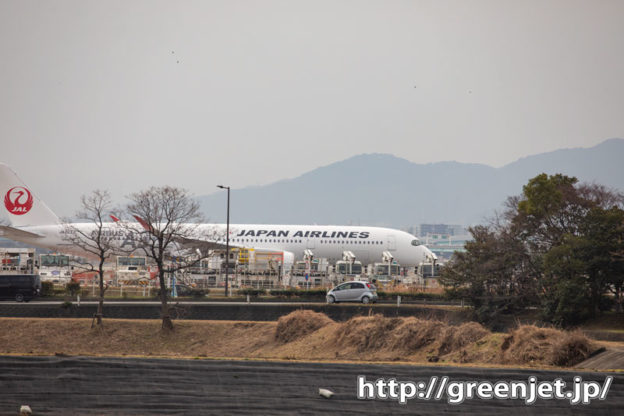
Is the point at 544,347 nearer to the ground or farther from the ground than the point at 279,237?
nearer to the ground

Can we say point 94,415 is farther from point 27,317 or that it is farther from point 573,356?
point 27,317

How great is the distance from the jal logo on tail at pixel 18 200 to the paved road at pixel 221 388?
157ft

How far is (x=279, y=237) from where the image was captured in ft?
195

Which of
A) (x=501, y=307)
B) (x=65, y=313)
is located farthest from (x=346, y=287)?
(x=65, y=313)

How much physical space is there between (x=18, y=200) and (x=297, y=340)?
39.1 m

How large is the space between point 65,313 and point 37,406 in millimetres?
21819

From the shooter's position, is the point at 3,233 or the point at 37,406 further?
the point at 3,233

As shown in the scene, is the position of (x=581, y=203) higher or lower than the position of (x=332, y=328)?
higher

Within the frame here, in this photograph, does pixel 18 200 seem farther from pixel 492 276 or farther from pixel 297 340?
pixel 492 276

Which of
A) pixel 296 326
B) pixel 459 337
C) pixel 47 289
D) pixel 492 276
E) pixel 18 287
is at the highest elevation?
pixel 492 276

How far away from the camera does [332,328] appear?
28.3 m

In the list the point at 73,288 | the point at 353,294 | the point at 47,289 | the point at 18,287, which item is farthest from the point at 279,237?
the point at 18,287

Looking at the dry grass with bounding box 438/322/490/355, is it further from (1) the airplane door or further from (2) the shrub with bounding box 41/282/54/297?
(1) the airplane door

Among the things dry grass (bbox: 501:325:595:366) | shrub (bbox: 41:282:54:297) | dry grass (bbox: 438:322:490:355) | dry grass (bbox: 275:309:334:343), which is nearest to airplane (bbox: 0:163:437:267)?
shrub (bbox: 41:282:54:297)
